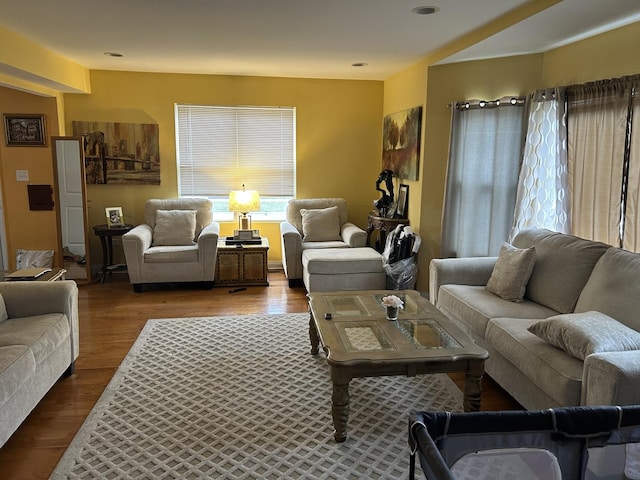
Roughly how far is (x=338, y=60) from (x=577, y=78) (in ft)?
7.10

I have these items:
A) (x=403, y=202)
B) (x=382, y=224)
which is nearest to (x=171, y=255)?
(x=382, y=224)

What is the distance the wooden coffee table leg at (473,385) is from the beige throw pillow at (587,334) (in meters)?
0.40

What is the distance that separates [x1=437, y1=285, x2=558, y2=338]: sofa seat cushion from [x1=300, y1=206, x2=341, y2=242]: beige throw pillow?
2.14 m

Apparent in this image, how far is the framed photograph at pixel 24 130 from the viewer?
526cm

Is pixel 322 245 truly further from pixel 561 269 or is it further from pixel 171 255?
pixel 561 269

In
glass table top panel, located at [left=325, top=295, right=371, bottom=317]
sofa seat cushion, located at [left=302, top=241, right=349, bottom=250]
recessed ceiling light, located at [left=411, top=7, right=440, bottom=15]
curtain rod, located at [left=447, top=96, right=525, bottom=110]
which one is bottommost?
glass table top panel, located at [left=325, top=295, right=371, bottom=317]

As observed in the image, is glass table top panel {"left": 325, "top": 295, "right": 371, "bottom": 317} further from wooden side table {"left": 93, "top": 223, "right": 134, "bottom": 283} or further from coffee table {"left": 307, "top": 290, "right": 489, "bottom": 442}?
wooden side table {"left": 93, "top": 223, "right": 134, "bottom": 283}

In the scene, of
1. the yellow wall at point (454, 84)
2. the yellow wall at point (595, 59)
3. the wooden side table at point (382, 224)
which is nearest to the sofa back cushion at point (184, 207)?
the wooden side table at point (382, 224)

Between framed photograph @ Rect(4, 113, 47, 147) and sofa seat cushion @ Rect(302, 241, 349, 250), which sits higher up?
framed photograph @ Rect(4, 113, 47, 147)

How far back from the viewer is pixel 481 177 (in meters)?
4.49

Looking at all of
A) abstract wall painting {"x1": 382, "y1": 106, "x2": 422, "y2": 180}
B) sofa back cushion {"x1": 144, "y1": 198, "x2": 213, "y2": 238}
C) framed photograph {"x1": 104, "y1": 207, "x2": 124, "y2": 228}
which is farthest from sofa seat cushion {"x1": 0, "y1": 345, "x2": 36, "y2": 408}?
abstract wall painting {"x1": 382, "y1": 106, "x2": 422, "y2": 180}

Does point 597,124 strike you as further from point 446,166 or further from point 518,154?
point 446,166

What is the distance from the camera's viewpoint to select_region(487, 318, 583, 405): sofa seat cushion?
2.20m

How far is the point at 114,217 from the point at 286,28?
316cm
